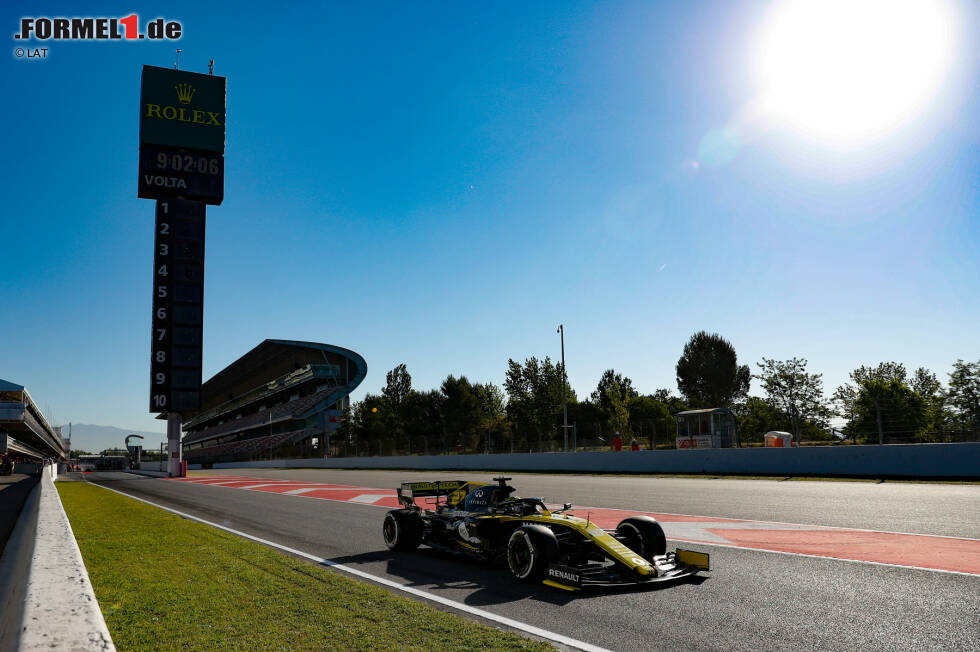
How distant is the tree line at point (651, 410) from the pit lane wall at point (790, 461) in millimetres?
968

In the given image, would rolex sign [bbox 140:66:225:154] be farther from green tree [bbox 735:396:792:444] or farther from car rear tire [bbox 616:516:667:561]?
car rear tire [bbox 616:516:667:561]

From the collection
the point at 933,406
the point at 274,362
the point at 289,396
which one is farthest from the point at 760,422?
the point at 274,362

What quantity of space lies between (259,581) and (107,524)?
303 inches

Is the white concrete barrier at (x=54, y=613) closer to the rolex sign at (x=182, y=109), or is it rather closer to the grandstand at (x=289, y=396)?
the rolex sign at (x=182, y=109)

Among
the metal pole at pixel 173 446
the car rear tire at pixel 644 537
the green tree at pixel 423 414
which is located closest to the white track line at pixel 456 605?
the car rear tire at pixel 644 537

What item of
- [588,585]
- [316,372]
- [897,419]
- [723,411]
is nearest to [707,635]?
[588,585]

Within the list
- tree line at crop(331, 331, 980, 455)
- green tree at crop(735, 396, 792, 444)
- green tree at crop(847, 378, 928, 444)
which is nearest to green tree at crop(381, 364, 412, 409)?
tree line at crop(331, 331, 980, 455)

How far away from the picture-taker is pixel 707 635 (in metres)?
4.66

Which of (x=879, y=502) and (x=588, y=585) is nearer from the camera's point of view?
(x=588, y=585)

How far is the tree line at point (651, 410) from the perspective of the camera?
2234 centimetres

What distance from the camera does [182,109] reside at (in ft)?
160

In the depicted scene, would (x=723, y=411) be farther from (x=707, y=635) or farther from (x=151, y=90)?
(x=151, y=90)

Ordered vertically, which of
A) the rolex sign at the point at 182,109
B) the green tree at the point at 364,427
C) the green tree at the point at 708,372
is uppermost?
the rolex sign at the point at 182,109

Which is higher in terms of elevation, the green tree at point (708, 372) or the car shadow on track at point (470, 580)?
the green tree at point (708, 372)
